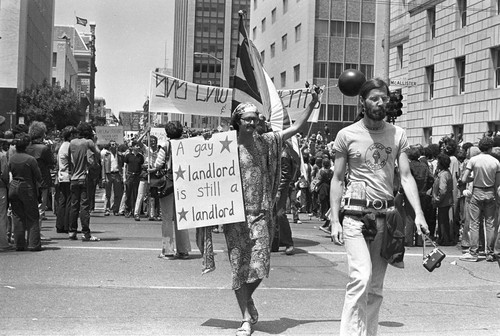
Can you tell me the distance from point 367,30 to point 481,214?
4634 centimetres

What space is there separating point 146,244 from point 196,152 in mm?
5731

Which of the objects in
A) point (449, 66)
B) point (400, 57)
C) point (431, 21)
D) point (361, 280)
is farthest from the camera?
point (400, 57)

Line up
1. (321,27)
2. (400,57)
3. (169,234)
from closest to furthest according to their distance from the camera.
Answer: (169,234), (400,57), (321,27)

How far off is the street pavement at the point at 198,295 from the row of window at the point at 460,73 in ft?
50.7

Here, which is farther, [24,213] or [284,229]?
[284,229]

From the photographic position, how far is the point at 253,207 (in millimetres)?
6168

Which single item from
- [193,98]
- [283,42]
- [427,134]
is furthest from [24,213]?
[283,42]

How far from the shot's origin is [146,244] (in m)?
12.1

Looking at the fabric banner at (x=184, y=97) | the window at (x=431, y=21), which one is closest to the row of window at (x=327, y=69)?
the window at (x=431, y=21)

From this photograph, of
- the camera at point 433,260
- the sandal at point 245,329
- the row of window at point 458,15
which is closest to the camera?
the camera at point 433,260

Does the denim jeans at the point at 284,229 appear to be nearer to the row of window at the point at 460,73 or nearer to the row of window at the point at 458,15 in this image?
the row of window at the point at 460,73

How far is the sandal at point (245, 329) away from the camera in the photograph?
593cm

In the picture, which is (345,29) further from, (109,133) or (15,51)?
(15,51)

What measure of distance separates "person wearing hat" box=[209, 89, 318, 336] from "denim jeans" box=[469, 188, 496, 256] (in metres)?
5.95
